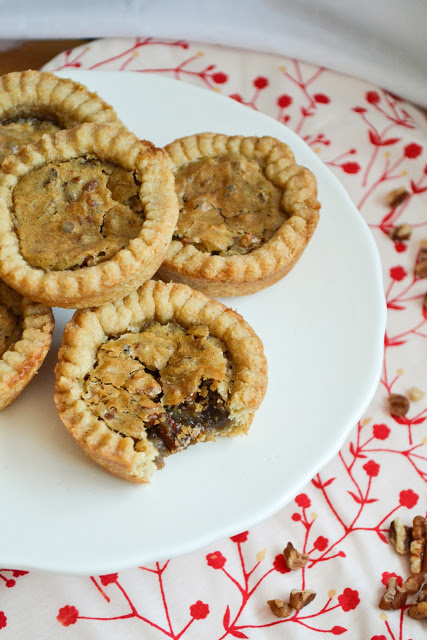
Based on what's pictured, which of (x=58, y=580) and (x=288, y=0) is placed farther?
(x=288, y=0)

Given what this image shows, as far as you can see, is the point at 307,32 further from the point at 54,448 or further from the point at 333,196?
the point at 54,448

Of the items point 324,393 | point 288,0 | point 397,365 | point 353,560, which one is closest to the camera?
point 324,393

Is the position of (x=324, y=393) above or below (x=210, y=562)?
above

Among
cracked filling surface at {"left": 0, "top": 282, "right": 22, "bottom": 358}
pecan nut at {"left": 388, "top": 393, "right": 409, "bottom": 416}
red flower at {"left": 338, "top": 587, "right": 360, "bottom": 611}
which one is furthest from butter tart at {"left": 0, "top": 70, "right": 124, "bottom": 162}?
red flower at {"left": 338, "top": 587, "right": 360, "bottom": 611}

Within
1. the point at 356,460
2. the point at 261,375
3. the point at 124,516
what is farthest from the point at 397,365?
the point at 124,516

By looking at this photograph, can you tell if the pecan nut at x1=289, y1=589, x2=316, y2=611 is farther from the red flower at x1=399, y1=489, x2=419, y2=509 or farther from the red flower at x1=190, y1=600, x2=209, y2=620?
the red flower at x1=399, y1=489, x2=419, y2=509

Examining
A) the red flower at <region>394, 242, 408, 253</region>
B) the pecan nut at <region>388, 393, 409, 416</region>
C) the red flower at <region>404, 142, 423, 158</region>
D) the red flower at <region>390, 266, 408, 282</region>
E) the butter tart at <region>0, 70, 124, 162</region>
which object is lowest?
the pecan nut at <region>388, 393, 409, 416</region>

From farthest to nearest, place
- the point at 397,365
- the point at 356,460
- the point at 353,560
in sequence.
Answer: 1. the point at 397,365
2. the point at 356,460
3. the point at 353,560
